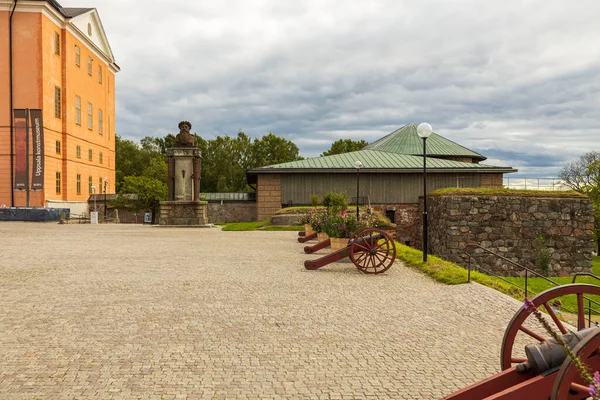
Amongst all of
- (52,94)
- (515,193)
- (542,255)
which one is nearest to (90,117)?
(52,94)

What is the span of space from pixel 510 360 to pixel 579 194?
2398 centimetres

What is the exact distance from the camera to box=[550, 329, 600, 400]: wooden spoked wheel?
9.07ft

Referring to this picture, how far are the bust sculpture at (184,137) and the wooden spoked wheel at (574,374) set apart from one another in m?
28.7

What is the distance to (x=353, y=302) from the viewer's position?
8.06 m

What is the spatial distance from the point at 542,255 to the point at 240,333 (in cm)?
2084

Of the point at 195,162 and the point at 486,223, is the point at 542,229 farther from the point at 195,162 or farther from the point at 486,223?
the point at 195,162

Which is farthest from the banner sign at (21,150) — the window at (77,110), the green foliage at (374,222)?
the green foliage at (374,222)

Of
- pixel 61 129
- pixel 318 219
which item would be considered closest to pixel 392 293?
pixel 318 219

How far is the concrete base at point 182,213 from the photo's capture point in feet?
94.9

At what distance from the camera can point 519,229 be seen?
2359 centimetres

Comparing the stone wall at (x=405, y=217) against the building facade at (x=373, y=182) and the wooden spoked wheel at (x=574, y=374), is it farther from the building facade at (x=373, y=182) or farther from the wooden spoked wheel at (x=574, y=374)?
the wooden spoked wheel at (x=574, y=374)

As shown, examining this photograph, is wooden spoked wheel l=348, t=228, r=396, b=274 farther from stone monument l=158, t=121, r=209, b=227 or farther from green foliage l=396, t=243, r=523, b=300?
stone monument l=158, t=121, r=209, b=227

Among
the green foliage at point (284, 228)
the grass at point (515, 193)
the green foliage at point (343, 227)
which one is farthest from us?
the green foliage at point (284, 228)

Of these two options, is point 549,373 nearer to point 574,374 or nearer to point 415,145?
point 574,374
